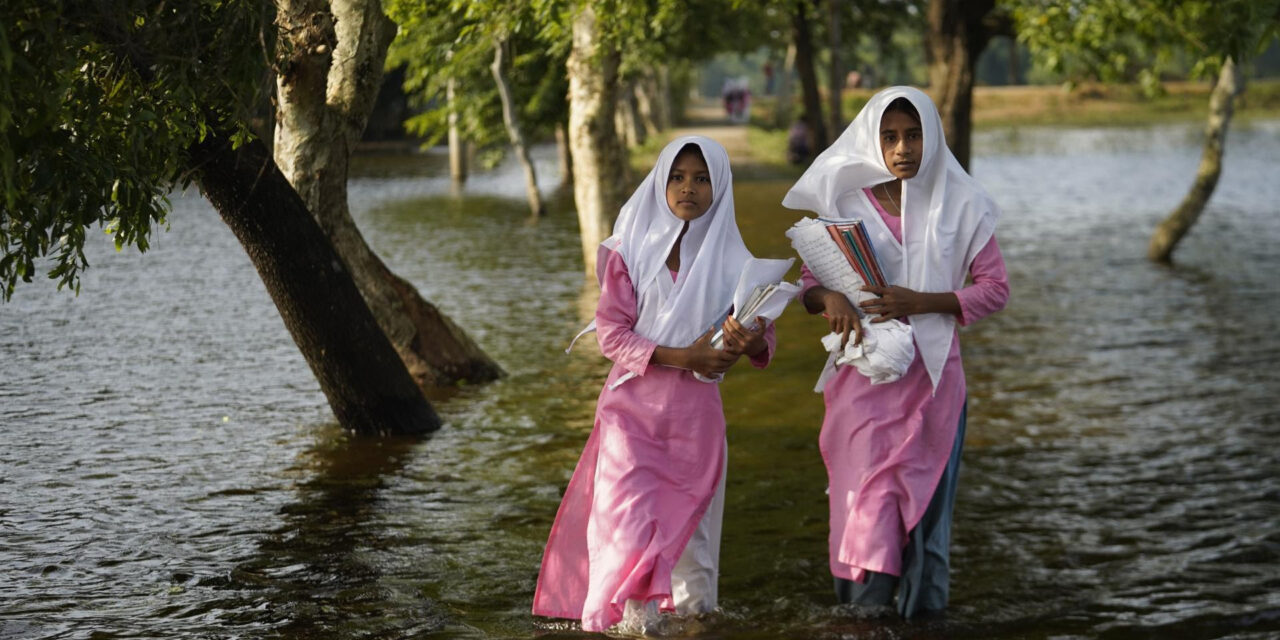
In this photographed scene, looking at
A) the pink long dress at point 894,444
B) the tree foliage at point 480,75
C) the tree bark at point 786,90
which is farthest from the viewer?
the tree bark at point 786,90

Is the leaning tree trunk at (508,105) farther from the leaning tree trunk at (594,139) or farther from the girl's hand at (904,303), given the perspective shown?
the girl's hand at (904,303)

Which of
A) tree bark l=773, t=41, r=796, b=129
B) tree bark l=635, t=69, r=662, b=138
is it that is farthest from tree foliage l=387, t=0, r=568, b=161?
tree bark l=635, t=69, r=662, b=138

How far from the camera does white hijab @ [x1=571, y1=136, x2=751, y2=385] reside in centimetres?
525

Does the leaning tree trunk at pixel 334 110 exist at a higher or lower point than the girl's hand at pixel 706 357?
higher

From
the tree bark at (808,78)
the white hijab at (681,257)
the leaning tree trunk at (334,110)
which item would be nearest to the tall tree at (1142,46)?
the leaning tree trunk at (334,110)

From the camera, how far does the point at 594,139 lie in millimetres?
16188

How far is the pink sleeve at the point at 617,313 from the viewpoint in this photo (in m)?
5.27

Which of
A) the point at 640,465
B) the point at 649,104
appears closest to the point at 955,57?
the point at 640,465

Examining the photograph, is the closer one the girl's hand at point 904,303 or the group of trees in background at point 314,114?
the group of trees in background at point 314,114

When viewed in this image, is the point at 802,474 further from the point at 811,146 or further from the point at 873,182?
the point at 811,146

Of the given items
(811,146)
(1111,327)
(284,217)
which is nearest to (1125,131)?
(811,146)

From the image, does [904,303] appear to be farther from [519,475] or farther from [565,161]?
[565,161]

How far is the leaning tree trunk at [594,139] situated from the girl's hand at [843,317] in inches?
406

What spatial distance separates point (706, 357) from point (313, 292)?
413 cm
